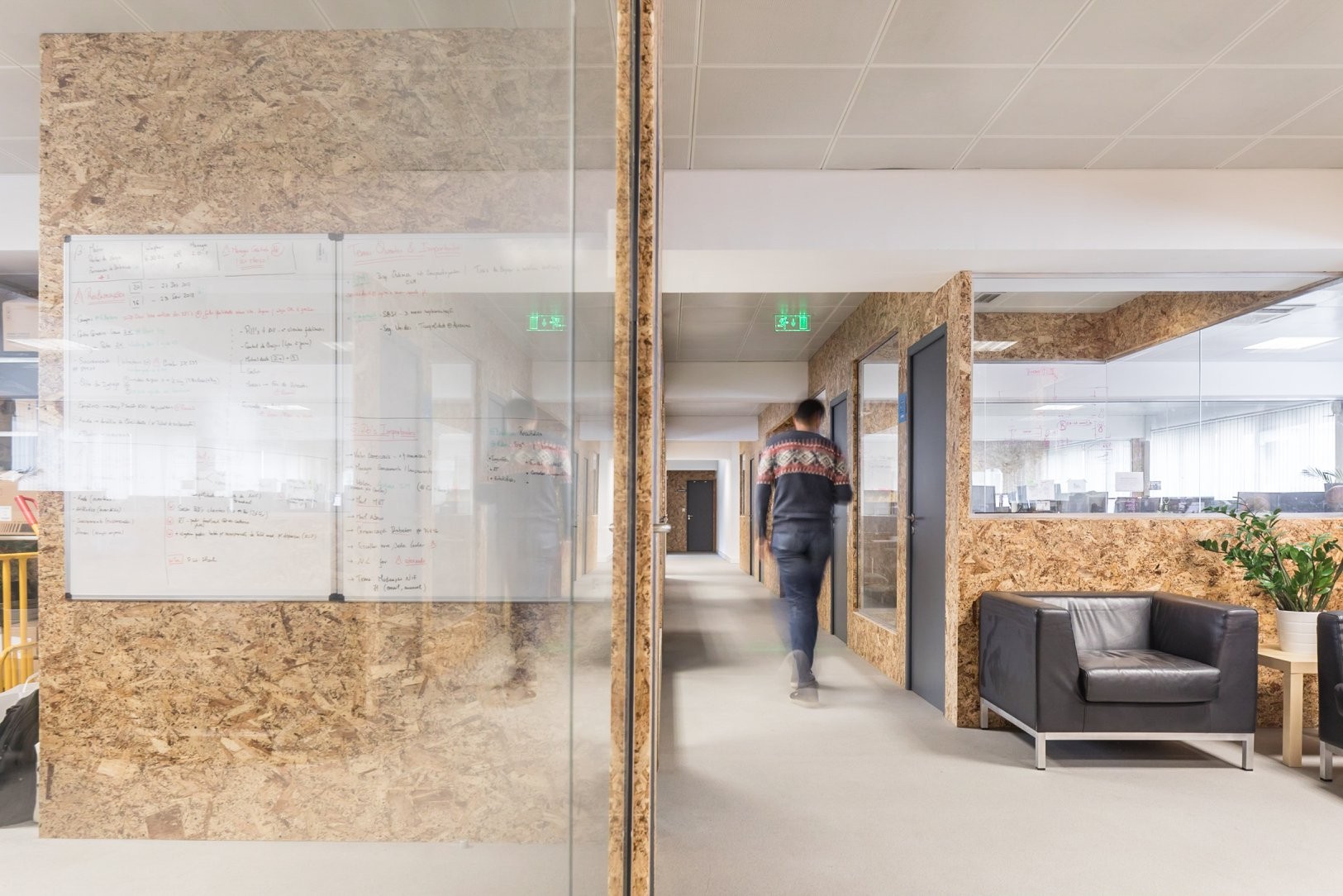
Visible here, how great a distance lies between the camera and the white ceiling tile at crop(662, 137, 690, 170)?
11.0 ft

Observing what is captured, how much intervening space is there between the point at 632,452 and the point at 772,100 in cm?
220

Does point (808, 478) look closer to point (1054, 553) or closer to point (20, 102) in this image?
point (1054, 553)

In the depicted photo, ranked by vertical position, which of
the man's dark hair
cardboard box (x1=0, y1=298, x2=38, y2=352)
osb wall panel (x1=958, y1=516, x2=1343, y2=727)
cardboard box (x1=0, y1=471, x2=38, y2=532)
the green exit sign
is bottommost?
osb wall panel (x1=958, y1=516, x2=1343, y2=727)

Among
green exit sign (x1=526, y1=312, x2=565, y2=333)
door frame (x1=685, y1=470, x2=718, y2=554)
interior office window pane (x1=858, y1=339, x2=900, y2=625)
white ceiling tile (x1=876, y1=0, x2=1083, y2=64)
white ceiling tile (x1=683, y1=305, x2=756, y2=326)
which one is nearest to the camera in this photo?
green exit sign (x1=526, y1=312, x2=565, y2=333)

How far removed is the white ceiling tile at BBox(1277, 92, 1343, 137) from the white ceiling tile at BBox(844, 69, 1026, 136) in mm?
1162

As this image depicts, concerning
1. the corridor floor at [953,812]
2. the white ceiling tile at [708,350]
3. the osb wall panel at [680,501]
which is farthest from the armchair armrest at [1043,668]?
the osb wall panel at [680,501]

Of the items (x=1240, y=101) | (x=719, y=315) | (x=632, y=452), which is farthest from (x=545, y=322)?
(x=719, y=315)

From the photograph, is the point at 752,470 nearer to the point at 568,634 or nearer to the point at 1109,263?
the point at 1109,263

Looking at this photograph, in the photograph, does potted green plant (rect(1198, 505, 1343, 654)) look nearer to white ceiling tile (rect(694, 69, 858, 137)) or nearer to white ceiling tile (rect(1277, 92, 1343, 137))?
white ceiling tile (rect(1277, 92, 1343, 137))

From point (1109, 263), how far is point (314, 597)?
4175 millimetres

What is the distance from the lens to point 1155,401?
404 cm

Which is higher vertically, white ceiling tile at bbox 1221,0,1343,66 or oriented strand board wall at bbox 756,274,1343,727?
white ceiling tile at bbox 1221,0,1343,66

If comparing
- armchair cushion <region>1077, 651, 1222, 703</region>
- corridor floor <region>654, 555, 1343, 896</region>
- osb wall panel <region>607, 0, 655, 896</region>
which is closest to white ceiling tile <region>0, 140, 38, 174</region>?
osb wall panel <region>607, 0, 655, 896</region>

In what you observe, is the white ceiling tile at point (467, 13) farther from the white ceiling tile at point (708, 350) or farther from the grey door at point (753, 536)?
the grey door at point (753, 536)
